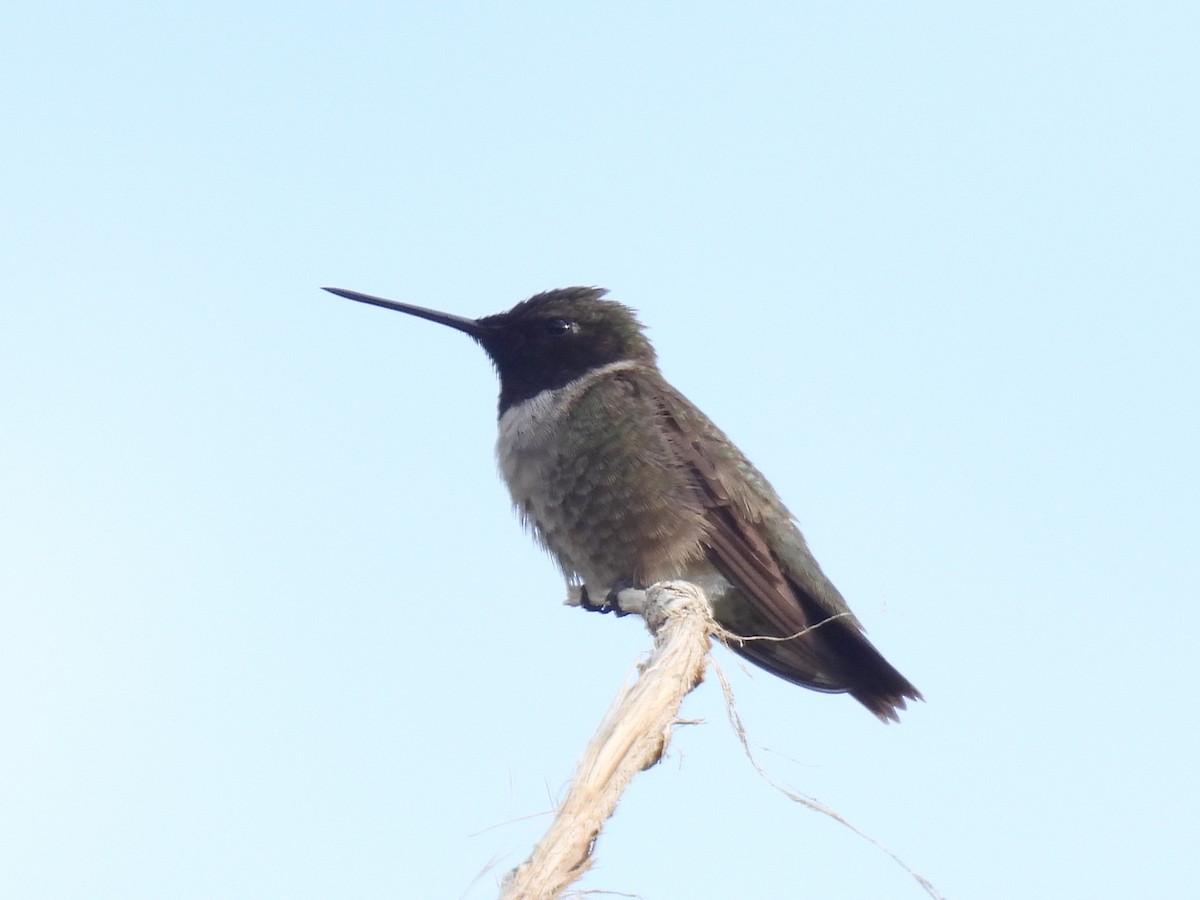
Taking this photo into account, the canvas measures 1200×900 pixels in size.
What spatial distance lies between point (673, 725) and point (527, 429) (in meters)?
3.45

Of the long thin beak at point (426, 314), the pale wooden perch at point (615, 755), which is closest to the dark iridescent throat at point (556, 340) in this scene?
the long thin beak at point (426, 314)

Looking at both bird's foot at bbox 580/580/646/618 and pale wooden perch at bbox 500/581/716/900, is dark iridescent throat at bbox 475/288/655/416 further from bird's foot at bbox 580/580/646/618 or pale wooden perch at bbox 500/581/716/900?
pale wooden perch at bbox 500/581/716/900

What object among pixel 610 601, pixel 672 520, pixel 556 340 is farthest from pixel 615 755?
pixel 556 340

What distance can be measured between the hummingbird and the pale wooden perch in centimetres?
231

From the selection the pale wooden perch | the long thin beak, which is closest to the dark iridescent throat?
the long thin beak

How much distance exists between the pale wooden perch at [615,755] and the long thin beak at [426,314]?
152 inches

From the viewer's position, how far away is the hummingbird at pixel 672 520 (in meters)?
5.64

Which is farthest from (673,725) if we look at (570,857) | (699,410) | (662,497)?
(699,410)

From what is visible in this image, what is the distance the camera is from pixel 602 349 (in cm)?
671

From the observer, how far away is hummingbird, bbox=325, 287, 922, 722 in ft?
18.5

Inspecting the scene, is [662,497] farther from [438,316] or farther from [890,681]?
[438,316]

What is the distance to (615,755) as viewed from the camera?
2.41 m

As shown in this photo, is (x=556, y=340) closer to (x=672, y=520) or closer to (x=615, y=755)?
(x=672, y=520)

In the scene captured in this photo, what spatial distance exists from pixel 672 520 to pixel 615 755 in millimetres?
3270
